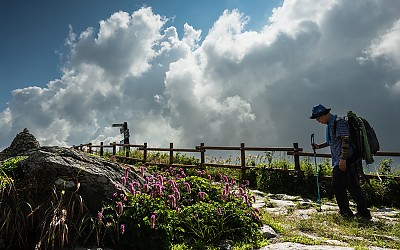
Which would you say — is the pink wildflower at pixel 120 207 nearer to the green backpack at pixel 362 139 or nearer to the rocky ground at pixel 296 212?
the rocky ground at pixel 296 212

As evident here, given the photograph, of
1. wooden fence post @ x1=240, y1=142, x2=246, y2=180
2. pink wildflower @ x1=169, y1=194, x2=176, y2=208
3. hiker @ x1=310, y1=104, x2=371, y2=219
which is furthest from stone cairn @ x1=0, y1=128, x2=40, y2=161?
hiker @ x1=310, y1=104, x2=371, y2=219

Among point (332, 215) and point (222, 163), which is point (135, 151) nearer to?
point (222, 163)

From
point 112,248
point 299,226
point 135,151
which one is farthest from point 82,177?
point 135,151

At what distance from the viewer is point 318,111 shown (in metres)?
6.76

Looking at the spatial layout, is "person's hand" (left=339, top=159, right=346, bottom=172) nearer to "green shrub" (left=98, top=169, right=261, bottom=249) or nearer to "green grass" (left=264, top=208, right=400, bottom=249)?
"green grass" (left=264, top=208, right=400, bottom=249)

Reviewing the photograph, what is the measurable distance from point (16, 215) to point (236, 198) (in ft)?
10.4

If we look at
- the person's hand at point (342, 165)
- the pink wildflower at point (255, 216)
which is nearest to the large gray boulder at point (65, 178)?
the pink wildflower at point (255, 216)

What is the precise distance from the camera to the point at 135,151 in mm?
20094

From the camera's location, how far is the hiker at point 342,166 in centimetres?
638

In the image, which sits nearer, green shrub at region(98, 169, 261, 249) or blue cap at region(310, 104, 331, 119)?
green shrub at region(98, 169, 261, 249)

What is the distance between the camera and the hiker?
6.38 metres

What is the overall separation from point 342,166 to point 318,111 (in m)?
1.19

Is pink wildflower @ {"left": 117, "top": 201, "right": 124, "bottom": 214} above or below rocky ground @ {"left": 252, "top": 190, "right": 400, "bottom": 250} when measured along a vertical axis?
above

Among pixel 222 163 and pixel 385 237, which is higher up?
pixel 222 163
